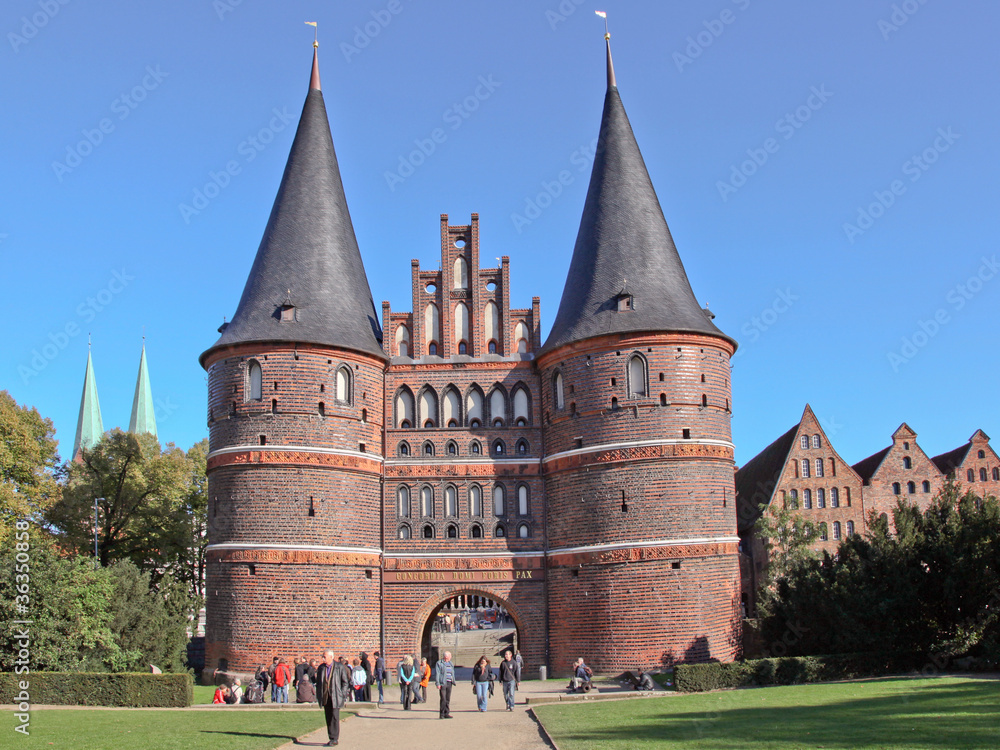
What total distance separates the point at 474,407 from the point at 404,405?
7.85 ft

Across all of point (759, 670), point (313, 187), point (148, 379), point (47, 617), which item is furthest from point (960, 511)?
point (148, 379)

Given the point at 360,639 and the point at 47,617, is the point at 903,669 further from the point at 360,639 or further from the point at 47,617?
the point at 47,617

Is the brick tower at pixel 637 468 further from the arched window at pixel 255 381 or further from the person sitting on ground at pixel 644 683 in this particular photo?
the arched window at pixel 255 381

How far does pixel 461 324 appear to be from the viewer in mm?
33750

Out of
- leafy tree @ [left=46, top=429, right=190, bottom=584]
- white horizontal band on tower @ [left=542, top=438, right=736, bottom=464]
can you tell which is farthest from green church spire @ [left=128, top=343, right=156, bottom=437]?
white horizontal band on tower @ [left=542, top=438, right=736, bottom=464]

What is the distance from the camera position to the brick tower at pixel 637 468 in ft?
95.7

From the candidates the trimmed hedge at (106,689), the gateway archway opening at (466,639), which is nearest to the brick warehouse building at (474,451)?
the gateway archway opening at (466,639)

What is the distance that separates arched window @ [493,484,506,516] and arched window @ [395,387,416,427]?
146 inches

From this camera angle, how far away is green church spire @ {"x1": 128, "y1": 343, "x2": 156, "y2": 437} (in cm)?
8107

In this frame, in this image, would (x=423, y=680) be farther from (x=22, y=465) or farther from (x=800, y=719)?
(x=22, y=465)

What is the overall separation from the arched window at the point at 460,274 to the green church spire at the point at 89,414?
56109 mm

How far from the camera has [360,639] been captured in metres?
30.4

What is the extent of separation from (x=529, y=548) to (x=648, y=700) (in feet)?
31.8

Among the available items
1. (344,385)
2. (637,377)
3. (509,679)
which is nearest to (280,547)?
(344,385)
